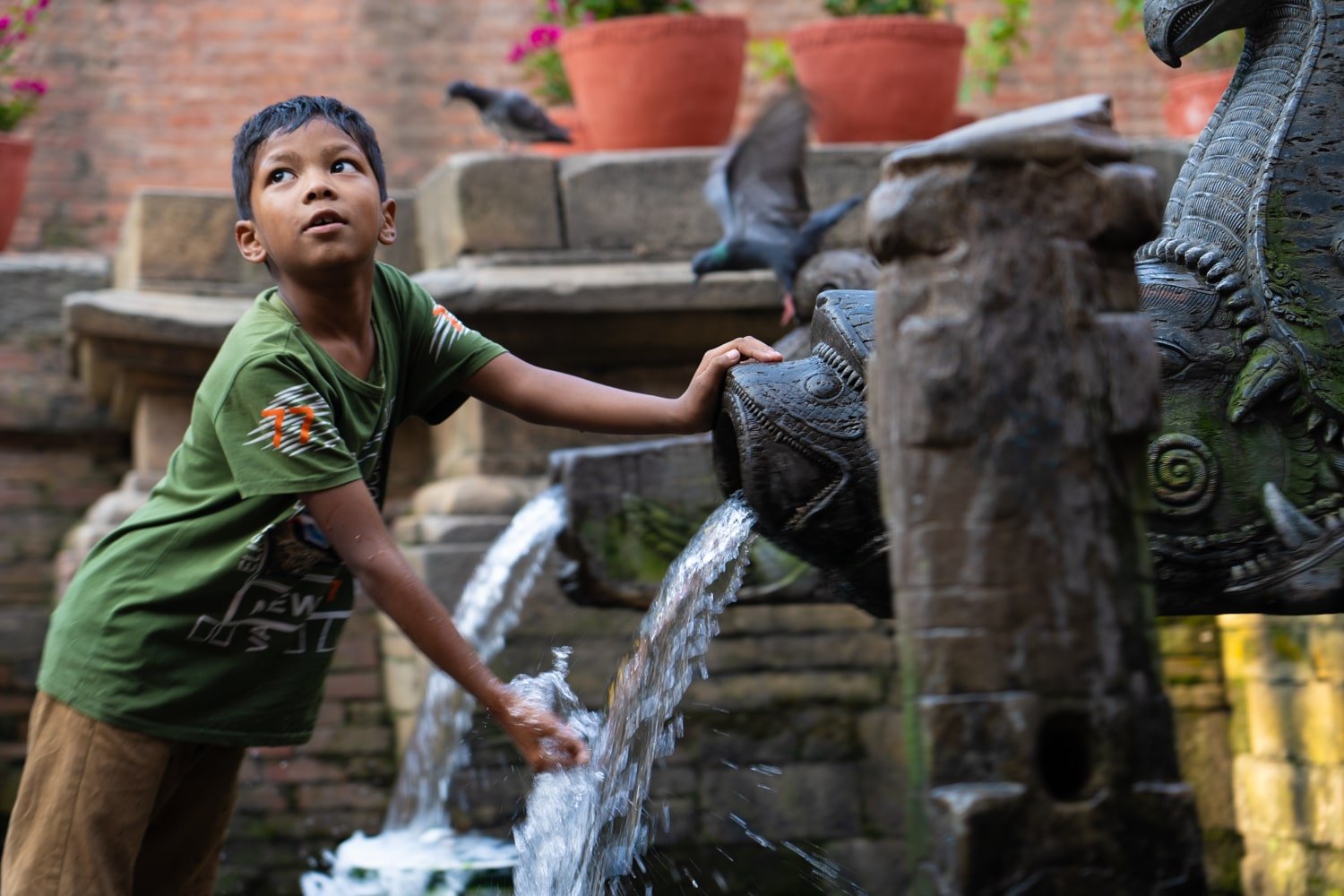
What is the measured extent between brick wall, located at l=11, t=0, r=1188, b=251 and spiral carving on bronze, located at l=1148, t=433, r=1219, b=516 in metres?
4.51

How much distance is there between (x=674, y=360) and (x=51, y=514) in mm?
1965

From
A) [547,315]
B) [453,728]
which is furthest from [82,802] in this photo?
[547,315]

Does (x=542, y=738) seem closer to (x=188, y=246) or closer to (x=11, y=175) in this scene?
(x=188, y=246)

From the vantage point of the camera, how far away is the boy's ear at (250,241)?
2.19 m

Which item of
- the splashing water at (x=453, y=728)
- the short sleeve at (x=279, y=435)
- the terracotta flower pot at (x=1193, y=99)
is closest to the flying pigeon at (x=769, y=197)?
the splashing water at (x=453, y=728)

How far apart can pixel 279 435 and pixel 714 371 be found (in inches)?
22.0

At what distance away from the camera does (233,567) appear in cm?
207

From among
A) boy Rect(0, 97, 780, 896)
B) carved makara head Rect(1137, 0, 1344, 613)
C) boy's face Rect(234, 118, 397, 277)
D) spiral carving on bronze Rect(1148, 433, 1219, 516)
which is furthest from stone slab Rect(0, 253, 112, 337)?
spiral carving on bronze Rect(1148, 433, 1219, 516)

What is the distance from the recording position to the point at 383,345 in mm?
2236

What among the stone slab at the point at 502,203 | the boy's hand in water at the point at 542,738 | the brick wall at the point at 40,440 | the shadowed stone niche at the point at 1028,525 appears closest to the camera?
the shadowed stone niche at the point at 1028,525

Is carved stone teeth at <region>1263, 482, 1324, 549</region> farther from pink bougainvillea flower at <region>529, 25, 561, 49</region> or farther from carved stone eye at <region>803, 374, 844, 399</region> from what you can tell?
pink bougainvillea flower at <region>529, 25, 561, 49</region>

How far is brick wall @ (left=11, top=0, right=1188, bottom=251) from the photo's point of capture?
6.14 metres

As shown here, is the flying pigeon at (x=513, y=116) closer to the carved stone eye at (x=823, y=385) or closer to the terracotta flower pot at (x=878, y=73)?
the terracotta flower pot at (x=878, y=73)

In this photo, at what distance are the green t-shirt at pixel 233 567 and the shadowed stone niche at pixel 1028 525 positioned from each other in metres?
0.82
